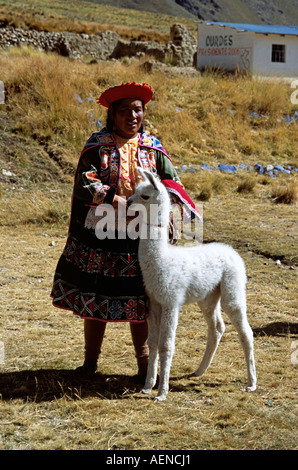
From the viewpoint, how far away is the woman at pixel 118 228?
339cm

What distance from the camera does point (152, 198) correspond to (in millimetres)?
3188

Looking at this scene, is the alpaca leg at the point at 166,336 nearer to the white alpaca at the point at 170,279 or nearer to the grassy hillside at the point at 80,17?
the white alpaca at the point at 170,279

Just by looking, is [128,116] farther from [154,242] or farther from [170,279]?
[170,279]

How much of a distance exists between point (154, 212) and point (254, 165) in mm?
9513

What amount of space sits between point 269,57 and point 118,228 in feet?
63.0

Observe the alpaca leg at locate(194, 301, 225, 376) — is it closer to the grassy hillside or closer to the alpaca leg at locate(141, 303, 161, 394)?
the alpaca leg at locate(141, 303, 161, 394)

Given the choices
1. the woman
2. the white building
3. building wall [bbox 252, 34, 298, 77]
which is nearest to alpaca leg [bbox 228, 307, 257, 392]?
the woman

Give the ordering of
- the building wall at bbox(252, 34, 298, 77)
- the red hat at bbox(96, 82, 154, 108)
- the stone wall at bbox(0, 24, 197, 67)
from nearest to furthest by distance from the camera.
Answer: the red hat at bbox(96, 82, 154, 108) < the building wall at bbox(252, 34, 298, 77) < the stone wall at bbox(0, 24, 197, 67)

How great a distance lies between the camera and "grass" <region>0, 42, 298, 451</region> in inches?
123

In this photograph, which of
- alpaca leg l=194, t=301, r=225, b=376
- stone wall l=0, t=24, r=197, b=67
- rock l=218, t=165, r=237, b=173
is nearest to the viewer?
alpaca leg l=194, t=301, r=225, b=376

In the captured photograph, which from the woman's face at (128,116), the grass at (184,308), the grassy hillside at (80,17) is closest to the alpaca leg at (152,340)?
the grass at (184,308)

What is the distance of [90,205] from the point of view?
3357 mm

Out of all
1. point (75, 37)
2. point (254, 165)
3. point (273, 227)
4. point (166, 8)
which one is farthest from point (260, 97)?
point (166, 8)
